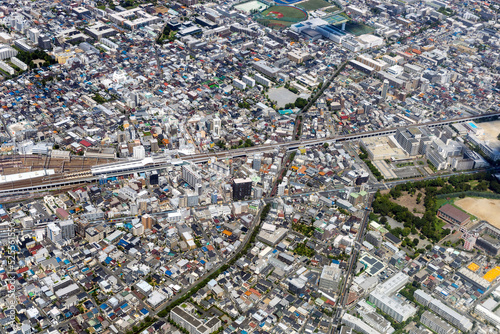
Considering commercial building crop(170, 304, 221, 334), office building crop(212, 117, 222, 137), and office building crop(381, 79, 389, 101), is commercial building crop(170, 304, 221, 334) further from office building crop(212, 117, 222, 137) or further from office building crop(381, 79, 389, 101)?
office building crop(381, 79, 389, 101)

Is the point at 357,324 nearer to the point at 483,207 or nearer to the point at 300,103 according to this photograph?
the point at 483,207

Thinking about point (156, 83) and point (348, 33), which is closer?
point (156, 83)

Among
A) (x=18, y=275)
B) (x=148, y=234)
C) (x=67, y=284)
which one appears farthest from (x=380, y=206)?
(x=18, y=275)

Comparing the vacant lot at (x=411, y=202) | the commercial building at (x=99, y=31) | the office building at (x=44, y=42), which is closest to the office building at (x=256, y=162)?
the vacant lot at (x=411, y=202)

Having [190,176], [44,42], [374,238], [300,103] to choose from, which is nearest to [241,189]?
[190,176]

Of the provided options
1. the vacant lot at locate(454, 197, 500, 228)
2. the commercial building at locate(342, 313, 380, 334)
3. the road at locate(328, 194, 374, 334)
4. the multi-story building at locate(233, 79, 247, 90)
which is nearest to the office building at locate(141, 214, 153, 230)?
the road at locate(328, 194, 374, 334)

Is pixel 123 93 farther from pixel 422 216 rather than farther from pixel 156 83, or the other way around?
pixel 422 216
